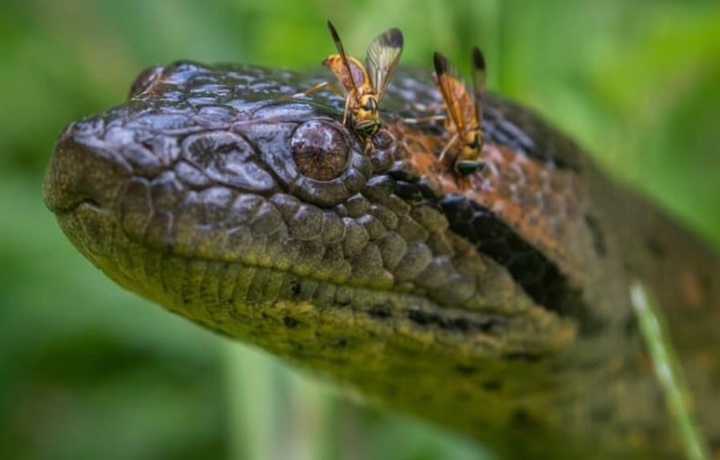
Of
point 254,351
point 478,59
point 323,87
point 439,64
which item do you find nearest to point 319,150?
point 323,87

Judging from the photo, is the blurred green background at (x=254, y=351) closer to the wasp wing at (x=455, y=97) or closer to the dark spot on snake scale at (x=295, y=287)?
the wasp wing at (x=455, y=97)

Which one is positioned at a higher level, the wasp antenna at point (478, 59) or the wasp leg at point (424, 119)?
the wasp antenna at point (478, 59)

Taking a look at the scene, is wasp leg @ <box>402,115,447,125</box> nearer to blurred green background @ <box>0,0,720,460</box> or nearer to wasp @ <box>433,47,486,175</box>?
wasp @ <box>433,47,486,175</box>

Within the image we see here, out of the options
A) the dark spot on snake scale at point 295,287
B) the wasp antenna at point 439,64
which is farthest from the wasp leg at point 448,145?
the dark spot on snake scale at point 295,287

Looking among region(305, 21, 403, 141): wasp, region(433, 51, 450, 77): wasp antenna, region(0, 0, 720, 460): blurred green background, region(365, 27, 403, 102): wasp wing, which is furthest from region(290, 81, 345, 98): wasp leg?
region(0, 0, 720, 460): blurred green background

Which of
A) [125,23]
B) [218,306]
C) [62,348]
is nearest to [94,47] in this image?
[125,23]

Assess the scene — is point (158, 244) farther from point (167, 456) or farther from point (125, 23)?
point (125, 23)

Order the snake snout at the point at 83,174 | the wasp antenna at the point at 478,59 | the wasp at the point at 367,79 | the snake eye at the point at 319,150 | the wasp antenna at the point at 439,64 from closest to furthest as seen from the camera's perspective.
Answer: the snake snout at the point at 83,174 → the snake eye at the point at 319,150 → the wasp at the point at 367,79 → the wasp antenna at the point at 439,64 → the wasp antenna at the point at 478,59
